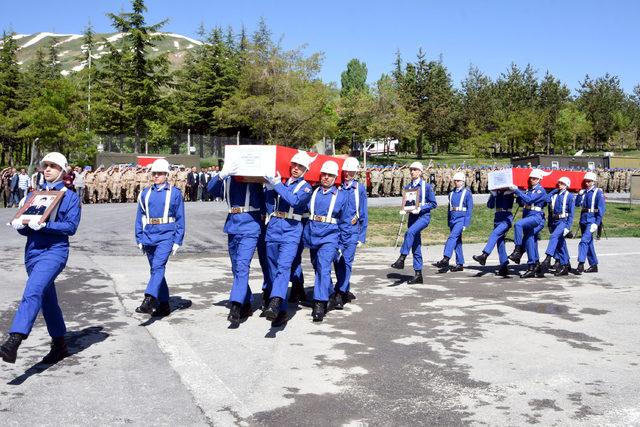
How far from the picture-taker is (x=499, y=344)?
7301 mm

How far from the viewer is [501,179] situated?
12.8 metres

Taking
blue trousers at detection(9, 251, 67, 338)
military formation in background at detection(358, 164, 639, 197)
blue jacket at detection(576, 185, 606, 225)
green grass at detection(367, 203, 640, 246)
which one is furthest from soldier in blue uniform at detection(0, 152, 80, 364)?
military formation in background at detection(358, 164, 639, 197)

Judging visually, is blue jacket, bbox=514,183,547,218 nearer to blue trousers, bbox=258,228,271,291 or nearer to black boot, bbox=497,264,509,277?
black boot, bbox=497,264,509,277

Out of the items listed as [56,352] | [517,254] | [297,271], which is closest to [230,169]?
[297,271]

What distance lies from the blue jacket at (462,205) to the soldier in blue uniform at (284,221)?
5.47 m

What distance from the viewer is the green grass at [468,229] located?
795 inches

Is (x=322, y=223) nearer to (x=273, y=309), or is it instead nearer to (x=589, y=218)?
(x=273, y=309)

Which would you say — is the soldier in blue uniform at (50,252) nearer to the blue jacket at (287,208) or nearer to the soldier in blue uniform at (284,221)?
the soldier in blue uniform at (284,221)

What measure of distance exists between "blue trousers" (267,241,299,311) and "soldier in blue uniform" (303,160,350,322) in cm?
31

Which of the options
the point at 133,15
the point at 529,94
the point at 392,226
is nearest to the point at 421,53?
the point at 529,94

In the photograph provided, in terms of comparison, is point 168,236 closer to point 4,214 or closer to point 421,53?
point 4,214

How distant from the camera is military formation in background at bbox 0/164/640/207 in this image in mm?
29234

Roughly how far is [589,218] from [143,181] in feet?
78.6

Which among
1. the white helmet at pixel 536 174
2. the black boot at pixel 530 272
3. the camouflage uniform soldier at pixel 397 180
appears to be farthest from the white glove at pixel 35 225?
the camouflage uniform soldier at pixel 397 180
